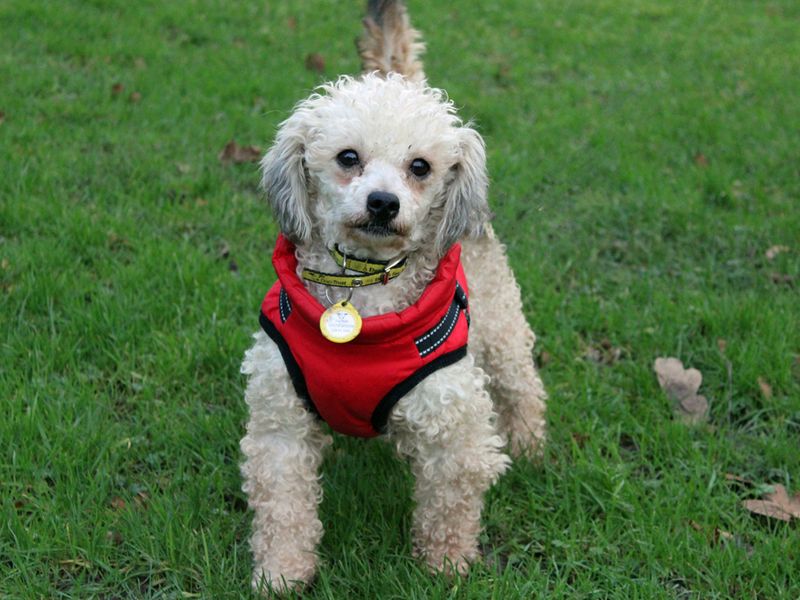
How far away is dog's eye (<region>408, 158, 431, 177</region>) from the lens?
299 cm

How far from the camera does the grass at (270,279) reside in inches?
125

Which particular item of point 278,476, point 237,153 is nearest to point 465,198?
point 278,476

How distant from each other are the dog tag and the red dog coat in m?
0.03

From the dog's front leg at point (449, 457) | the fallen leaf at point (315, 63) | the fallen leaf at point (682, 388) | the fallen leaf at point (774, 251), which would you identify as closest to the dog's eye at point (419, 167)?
the dog's front leg at point (449, 457)

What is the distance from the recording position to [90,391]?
3.85 meters

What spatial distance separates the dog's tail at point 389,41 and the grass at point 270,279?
1490 mm

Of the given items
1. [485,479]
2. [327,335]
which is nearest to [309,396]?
[327,335]

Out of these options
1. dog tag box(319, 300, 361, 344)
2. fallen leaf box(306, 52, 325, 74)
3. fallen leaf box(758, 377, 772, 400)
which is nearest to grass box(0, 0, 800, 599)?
fallen leaf box(758, 377, 772, 400)

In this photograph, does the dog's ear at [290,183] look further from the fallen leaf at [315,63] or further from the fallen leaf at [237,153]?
the fallen leaf at [315,63]

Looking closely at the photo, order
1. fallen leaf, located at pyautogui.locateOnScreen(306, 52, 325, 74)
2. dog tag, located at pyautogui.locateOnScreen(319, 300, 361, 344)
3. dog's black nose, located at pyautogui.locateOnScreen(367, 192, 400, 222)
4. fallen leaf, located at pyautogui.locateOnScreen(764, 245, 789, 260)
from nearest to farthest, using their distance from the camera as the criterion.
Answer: dog's black nose, located at pyautogui.locateOnScreen(367, 192, 400, 222) < dog tag, located at pyautogui.locateOnScreen(319, 300, 361, 344) < fallen leaf, located at pyautogui.locateOnScreen(764, 245, 789, 260) < fallen leaf, located at pyautogui.locateOnScreen(306, 52, 325, 74)

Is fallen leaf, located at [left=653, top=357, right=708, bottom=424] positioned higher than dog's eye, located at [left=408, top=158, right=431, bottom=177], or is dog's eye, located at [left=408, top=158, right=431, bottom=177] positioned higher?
dog's eye, located at [left=408, top=158, right=431, bottom=177]

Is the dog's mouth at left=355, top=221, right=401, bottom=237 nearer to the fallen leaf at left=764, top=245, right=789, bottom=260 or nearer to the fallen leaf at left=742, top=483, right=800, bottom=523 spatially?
the fallen leaf at left=742, top=483, right=800, bottom=523

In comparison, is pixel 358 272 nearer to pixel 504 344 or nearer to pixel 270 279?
pixel 504 344

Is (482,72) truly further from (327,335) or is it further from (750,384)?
(327,335)
